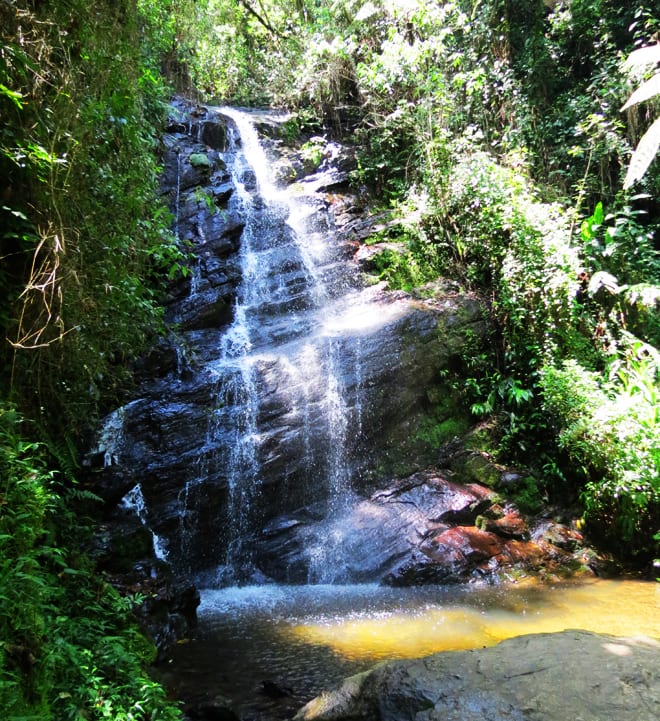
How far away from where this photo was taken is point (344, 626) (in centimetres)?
511

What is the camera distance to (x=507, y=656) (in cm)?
316

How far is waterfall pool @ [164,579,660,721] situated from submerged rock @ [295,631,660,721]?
82cm

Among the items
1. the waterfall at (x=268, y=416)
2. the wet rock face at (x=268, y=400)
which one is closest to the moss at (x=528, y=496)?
the wet rock face at (x=268, y=400)

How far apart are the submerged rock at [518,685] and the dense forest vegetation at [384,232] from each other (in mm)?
1247

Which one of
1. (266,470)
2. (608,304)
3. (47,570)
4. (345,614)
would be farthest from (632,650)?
(608,304)

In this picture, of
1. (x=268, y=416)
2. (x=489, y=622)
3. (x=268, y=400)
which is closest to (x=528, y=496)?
(x=489, y=622)

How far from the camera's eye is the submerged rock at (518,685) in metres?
2.60

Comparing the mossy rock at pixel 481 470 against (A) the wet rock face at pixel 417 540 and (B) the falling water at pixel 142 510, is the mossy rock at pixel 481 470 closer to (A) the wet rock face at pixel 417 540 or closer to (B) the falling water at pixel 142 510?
(A) the wet rock face at pixel 417 540

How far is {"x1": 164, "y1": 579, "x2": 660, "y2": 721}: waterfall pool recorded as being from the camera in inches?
160

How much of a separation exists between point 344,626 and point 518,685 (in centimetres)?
262

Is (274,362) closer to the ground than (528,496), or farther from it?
farther from it

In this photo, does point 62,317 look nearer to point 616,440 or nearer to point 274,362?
point 274,362

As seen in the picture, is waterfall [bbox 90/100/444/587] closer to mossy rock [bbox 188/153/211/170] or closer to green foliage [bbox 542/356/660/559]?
green foliage [bbox 542/356/660/559]

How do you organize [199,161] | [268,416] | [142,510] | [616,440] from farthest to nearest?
[199,161] → [268,416] → [142,510] → [616,440]
